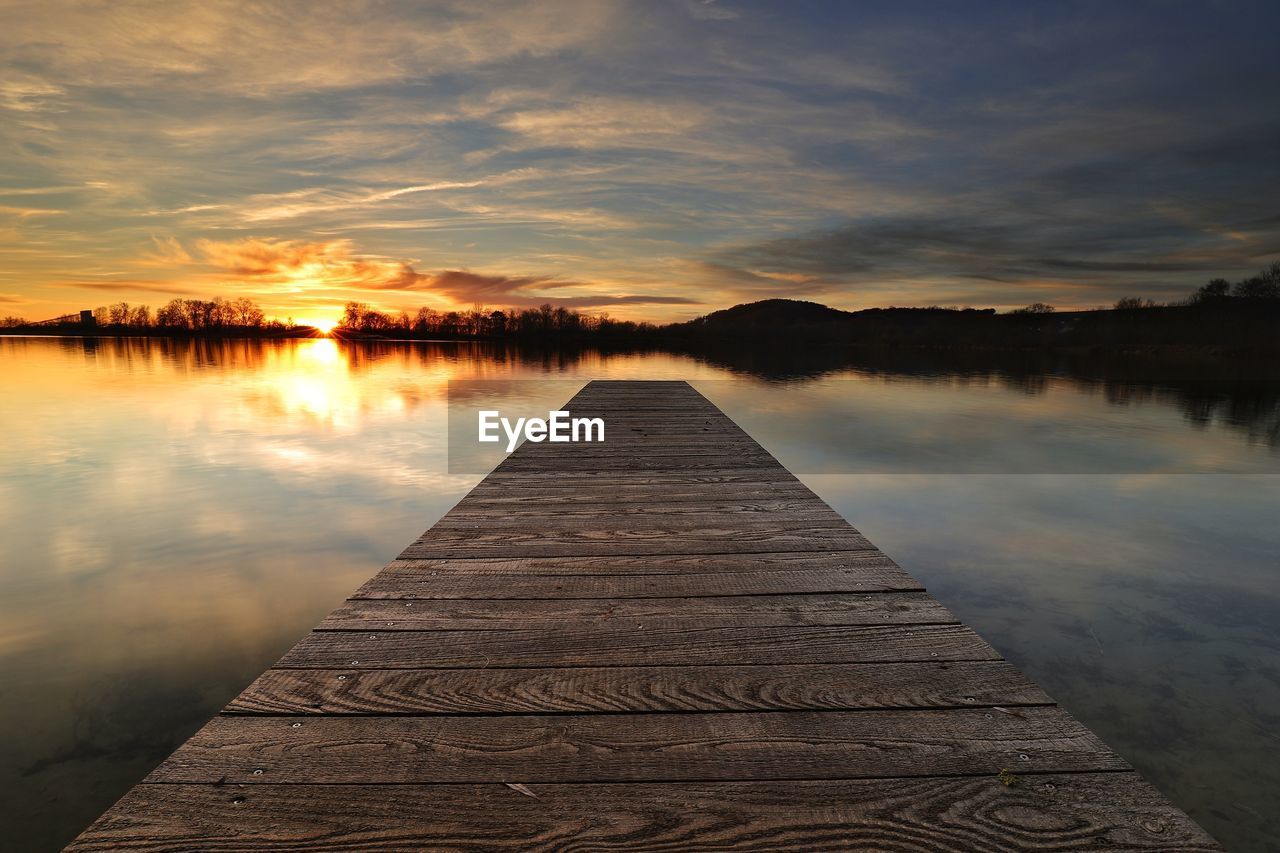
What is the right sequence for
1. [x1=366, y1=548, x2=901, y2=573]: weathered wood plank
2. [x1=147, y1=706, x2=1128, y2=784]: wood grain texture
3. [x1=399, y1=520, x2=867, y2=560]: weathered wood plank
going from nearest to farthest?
[x1=147, y1=706, x2=1128, y2=784]: wood grain texture, [x1=366, y1=548, x2=901, y2=573]: weathered wood plank, [x1=399, y1=520, x2=867, y2=560]: weathered wood plank

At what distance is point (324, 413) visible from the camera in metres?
14.8

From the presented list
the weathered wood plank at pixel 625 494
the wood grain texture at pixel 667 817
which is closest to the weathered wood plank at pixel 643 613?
the wood grain texture at pixel 667 817

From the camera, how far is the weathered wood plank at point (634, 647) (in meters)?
1.97

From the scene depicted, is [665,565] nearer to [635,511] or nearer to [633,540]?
[633,540]

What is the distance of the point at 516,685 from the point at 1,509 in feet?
28.2

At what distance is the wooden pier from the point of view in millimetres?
1299

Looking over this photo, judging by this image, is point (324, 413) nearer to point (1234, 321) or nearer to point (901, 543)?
point (901, 543)

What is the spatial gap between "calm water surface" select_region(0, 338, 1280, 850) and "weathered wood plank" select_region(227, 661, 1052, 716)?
1.38 metres

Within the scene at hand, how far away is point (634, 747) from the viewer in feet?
5.06

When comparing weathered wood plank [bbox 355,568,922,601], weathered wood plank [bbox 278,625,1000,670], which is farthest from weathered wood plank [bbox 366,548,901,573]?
weathered wood plank [bbox 278,625,1000,670]

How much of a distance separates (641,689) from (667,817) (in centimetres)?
49

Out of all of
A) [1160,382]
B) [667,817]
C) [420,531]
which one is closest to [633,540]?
[667,817]

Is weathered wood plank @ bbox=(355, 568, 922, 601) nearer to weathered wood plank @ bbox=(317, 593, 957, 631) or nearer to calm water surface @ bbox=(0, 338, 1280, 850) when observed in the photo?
weathered wood plank @ bbox=(317, 593, 957, 631)

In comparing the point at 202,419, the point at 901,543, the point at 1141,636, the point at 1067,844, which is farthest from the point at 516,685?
the point at 202,419
